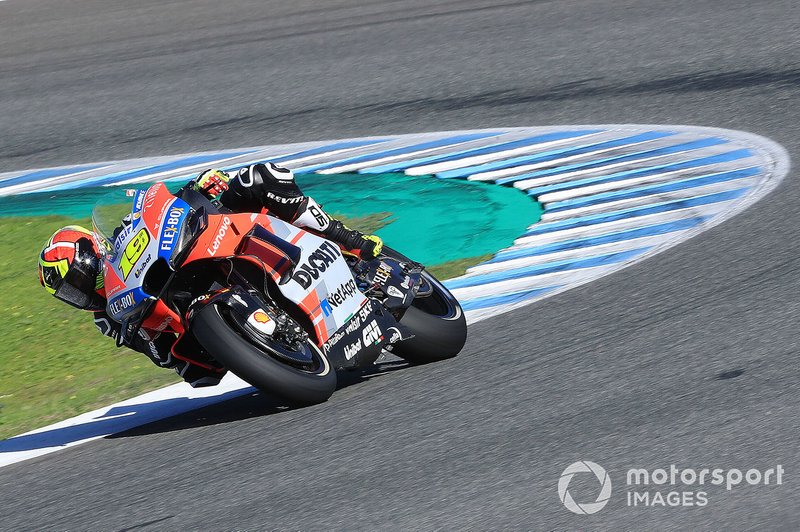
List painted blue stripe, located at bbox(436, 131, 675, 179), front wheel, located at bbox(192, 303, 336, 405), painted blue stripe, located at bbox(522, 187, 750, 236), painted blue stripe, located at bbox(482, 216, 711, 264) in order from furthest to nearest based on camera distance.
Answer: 1. painted blue stripe, located at bbox(436, 131, 675, 179)
2. painted blue stripe, located at bbox(522, 187, 750, 236)
3. painted blue stripe, located at bbox(482, 216, 711, 264)
4. front wheel, located at bbox(192, 303, 336, 405)

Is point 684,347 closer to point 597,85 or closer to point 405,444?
point 405,444

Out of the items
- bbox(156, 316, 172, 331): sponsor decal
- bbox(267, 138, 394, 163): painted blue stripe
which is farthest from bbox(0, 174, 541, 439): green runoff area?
bbox(156, 316, 172, 331): sponsor decal

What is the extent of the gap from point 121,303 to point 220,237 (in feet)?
1.72

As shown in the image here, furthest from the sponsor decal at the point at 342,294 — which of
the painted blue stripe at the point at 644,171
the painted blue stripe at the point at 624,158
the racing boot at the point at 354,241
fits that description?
the painted blue stripe at the point at 624,158

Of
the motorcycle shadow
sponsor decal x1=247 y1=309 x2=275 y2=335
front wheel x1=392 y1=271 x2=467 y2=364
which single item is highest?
sponsor decal x1=247 y1=309 x2=275 y2=335

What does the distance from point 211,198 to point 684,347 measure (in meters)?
2.37

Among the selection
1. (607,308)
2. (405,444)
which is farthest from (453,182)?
(405,444)

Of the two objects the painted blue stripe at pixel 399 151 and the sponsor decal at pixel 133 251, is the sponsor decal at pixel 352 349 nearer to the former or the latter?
the sponsor decal at pixel 133 251

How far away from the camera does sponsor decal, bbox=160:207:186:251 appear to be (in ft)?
17.0

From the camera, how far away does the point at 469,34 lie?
532 inches

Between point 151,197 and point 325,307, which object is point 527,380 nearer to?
point 325,307

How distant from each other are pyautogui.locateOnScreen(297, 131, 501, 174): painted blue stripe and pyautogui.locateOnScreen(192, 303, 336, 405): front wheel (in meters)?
5.52

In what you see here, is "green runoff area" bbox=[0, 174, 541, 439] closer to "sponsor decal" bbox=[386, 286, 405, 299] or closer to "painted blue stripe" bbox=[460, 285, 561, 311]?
"painted blue stripe" bbox=[460, 285, 561, 311]

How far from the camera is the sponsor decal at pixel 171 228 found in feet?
17.0
